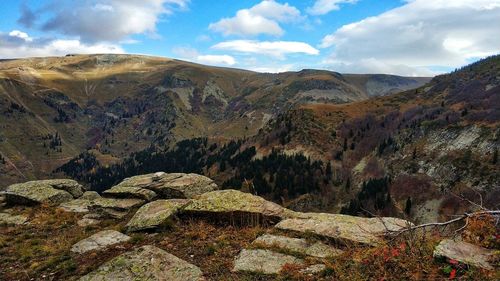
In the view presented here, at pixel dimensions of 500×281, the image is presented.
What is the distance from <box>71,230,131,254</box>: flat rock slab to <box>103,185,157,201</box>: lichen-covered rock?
725 cm

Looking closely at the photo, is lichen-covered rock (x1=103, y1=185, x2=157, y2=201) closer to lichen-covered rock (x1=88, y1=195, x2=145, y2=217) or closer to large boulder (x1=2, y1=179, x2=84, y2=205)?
lichen-covered rock (x1=88, y1=195, x2=145, y2=217)

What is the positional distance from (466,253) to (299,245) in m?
6.43

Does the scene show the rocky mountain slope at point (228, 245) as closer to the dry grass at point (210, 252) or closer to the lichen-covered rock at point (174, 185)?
the dry grass at point (210, 252)

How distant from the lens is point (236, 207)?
1911cm

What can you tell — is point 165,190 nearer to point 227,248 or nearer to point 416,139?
point 227,248

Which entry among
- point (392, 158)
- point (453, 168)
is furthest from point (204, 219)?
point (392, 158)

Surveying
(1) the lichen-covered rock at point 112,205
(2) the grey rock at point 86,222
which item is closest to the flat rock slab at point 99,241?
(2) the grey rock at point 86,222

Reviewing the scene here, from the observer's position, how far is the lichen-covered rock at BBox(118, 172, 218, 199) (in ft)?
84.5

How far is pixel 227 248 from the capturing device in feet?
50.9

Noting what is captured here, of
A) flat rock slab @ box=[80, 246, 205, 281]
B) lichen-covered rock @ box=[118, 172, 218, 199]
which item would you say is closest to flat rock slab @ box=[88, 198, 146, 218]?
lichen-covered rock @ box=[118, 172, 218, 199]

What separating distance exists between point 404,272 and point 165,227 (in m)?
12.1

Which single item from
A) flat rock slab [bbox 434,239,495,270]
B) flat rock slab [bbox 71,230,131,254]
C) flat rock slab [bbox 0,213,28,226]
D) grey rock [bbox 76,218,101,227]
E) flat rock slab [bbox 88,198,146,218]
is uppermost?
flat rock slab [bbox 434,239,495,270]

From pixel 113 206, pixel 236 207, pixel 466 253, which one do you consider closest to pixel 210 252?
pixel 236 207

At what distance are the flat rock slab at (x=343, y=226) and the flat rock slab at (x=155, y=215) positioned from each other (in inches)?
233
